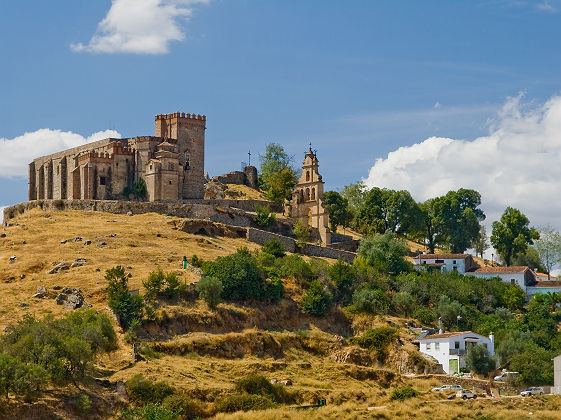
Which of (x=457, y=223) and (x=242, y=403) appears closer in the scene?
(x=242, y=403)

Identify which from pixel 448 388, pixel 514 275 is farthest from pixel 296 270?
pixel 514 275

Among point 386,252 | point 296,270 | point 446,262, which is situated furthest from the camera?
point 446,262

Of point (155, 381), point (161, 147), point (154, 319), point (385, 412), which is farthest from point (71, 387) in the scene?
point (161, 147)

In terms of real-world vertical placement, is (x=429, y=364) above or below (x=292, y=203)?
below

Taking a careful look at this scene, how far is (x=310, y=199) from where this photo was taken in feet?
336

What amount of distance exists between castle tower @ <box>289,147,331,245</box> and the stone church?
906 cm

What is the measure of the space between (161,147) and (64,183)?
12034mm

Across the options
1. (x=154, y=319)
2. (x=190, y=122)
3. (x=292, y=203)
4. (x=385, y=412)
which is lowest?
(x=385, y=412)

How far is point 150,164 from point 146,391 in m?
41.2

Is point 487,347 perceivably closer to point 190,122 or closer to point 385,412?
point 385,412

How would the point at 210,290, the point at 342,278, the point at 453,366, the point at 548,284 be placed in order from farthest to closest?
the point at 548,284 < the point at 342,278 < the point at 453,366 < the point at 210,290

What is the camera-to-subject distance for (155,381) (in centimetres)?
5988

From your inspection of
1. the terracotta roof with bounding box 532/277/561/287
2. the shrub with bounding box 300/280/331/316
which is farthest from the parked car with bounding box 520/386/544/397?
the terracotta roof with bounding box 532/277/561/287

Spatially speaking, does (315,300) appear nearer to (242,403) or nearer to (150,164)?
(242,403)
